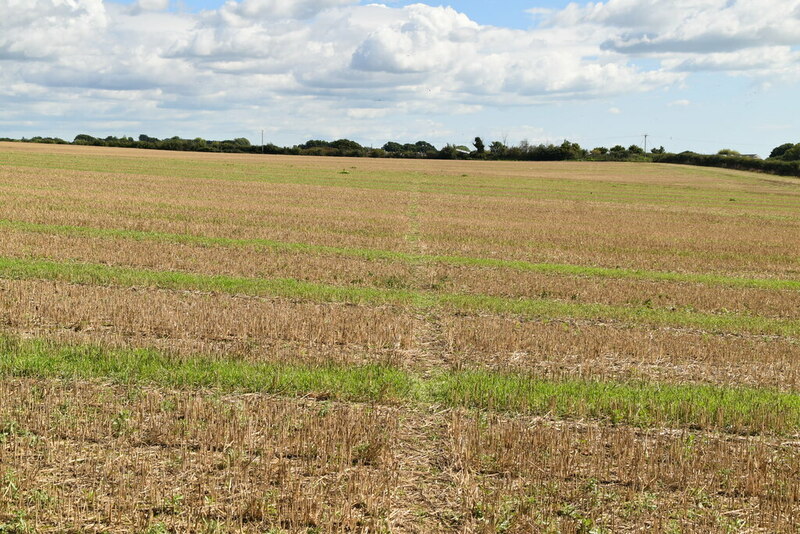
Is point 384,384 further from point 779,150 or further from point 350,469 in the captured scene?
point 779,150

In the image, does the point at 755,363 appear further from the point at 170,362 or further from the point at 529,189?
the point at 529,189

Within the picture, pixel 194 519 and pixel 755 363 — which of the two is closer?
pixel 194 519

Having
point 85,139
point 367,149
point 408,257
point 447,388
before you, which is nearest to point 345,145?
point 367,149

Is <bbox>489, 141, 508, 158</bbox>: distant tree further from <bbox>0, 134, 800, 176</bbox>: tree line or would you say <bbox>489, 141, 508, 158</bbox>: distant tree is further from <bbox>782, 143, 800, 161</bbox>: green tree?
<bbox>782, 143, 800, 161</bbox>: green tree

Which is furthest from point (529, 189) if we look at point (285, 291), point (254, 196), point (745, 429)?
point (745, 429)

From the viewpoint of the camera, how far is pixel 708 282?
2130 centimetres

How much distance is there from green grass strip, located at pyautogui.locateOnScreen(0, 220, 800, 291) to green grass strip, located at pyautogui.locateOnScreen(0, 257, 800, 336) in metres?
4.24

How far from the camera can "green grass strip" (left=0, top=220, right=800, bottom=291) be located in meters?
21.6

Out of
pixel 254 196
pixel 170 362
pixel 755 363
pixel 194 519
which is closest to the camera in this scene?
pixel 194 519

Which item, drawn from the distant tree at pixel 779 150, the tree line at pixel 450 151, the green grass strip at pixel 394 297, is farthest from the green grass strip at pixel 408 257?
the distant tree at pixel 779 150

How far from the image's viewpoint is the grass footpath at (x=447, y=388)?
32.2 feet

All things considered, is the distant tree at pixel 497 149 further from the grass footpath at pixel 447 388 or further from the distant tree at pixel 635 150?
the grass footpath at pixel 447 388

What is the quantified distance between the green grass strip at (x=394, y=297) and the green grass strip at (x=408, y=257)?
13.9 feet

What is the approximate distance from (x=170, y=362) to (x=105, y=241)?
12854mm
